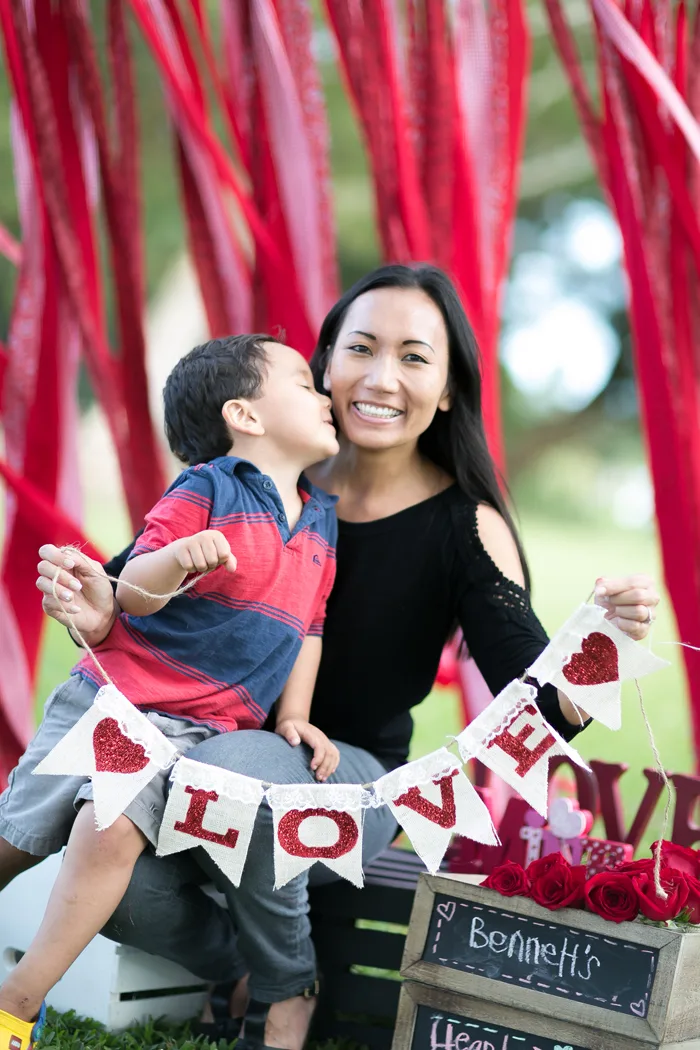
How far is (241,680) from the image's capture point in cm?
148

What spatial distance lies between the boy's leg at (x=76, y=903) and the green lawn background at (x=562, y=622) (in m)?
0.52

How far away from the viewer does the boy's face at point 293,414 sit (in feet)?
5.14

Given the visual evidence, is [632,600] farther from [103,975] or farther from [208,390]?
[103,975]

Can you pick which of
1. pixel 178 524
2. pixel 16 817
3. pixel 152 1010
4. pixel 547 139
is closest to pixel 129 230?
pixel 178 524

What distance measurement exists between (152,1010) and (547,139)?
26.5 feet

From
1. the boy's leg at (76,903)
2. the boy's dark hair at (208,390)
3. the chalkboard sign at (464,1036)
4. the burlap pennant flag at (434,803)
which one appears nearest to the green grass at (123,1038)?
the boy's leg at (76,903)

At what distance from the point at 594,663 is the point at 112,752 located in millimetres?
558

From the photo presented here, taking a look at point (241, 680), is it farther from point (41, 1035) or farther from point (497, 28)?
point (497, 28)

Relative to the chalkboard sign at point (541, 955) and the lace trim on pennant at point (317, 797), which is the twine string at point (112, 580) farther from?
the chalkboard sign at point (541, 955)

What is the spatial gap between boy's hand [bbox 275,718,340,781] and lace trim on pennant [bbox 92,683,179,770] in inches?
8.4

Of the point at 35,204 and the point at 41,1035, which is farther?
the point at 35,204

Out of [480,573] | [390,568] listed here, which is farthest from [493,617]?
[390,568]

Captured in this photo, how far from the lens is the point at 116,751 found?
134 centimetres

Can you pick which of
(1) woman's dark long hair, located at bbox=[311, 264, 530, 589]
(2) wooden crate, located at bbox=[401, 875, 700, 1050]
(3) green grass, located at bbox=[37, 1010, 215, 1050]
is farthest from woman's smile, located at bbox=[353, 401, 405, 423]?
(3) green grass, located at bbox=[37, 1010, 215, 1050]
